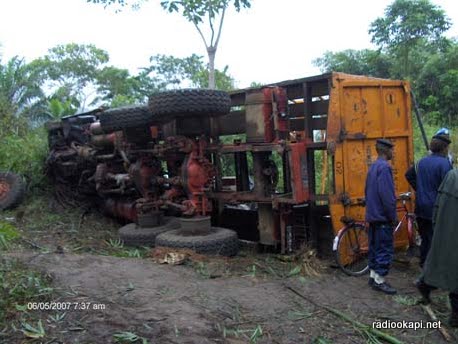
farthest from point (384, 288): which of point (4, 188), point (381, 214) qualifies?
point (4, 188)

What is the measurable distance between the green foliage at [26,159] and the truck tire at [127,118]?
11.2 ft

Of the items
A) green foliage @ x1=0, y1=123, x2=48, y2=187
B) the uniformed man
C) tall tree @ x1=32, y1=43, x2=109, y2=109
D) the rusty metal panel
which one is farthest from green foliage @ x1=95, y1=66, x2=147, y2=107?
the uniformed man

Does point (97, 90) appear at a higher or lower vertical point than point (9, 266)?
higher

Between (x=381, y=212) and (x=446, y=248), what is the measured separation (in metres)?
0.99

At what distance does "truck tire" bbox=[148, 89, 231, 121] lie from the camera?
6094 millimetres

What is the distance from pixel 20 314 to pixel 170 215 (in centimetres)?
437

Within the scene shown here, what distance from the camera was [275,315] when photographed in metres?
4.28

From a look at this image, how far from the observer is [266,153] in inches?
258

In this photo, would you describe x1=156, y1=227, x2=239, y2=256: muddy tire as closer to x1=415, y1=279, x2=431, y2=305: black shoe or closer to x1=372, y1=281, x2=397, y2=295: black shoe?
x1=372, y1=281, x2=397, y2=295: black shoe

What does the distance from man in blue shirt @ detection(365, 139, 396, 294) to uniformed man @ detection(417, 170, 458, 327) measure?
0.75 metres

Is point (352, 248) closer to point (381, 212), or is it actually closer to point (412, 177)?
point (381, 212)

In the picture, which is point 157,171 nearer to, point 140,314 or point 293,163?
point 293,163

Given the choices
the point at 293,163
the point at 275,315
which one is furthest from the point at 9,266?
the point at 293,163

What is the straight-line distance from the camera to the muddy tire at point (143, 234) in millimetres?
6906
